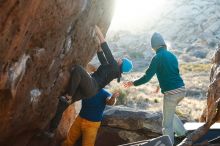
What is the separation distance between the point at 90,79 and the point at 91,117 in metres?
1.25

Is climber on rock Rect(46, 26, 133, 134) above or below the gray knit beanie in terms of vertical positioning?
below

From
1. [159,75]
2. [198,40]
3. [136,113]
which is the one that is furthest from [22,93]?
[198,40]

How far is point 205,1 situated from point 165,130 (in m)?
74.3

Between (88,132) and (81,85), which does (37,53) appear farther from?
→ (88,132)

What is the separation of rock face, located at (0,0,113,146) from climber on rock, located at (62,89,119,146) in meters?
0.71

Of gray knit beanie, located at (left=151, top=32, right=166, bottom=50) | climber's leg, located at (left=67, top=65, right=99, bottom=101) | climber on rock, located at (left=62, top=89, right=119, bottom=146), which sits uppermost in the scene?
gray knit beanie, located at (left=151, top=32, right=166, bottom=50)

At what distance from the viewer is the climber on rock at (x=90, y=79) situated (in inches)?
355

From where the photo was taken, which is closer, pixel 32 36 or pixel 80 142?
pixel 32 36

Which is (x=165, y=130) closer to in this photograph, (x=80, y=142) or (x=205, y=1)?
(x=80, y=142)

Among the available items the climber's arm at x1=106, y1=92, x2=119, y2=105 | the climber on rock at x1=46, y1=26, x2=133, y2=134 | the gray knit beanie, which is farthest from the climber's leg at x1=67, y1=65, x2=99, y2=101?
the gray knit beanie

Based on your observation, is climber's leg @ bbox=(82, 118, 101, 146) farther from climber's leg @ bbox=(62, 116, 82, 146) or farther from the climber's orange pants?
climber's leg @ bbox=(62, 116, 82, 146)

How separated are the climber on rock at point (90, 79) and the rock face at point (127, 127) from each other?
327 centimetres

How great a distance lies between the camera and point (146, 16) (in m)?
81.5

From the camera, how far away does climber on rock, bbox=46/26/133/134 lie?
29.6ft
